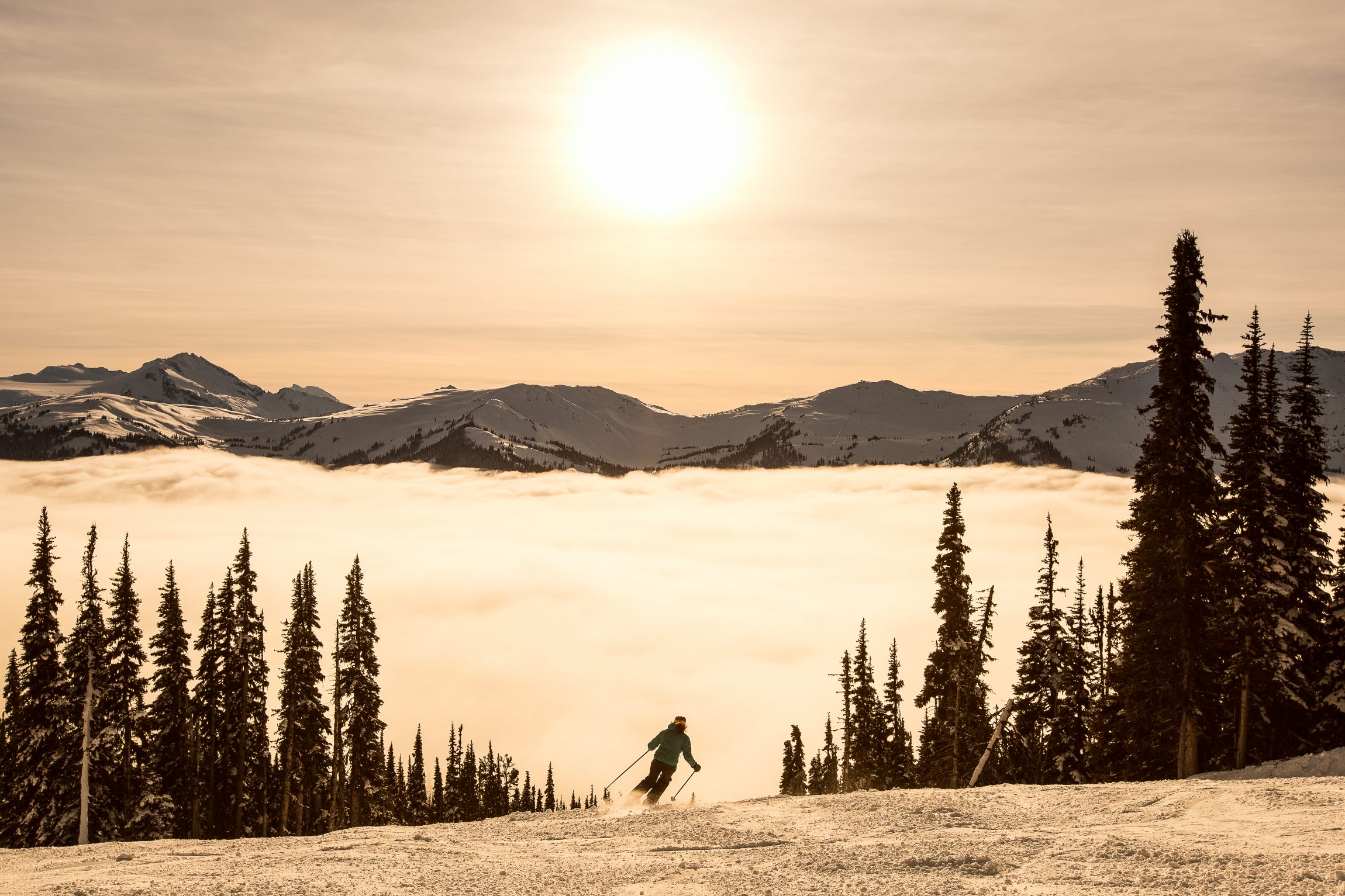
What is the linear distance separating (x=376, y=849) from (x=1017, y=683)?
111 ft

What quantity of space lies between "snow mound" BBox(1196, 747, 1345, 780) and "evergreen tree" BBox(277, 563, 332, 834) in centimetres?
3916

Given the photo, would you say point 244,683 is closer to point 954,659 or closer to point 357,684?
point 357,684

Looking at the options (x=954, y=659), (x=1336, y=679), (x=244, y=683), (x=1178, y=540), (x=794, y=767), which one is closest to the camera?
(x=1178, y=540)

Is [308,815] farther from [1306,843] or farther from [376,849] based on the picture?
[1306,843]

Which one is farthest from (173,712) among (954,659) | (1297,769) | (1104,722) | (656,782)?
(1297,769)

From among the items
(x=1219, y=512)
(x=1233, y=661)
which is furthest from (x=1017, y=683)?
(x=1219, y=512)

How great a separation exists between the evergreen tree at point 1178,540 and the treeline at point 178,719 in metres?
35.5

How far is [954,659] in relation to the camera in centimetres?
3694

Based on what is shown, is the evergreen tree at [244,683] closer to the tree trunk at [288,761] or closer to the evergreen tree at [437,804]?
the tree trunk at [288,761]

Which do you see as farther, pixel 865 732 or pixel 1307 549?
pixel 865 732

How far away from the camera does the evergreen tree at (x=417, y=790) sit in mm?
80062

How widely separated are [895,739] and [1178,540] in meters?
35.8

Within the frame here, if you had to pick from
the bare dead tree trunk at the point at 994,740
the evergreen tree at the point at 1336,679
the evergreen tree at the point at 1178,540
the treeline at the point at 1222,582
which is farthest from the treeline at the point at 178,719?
the evergreen tree at the point at 1336,679

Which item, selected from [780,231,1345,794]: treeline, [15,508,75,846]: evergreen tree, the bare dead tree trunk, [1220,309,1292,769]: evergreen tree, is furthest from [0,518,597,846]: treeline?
[1220,309,1292,769]: evergreen tree
